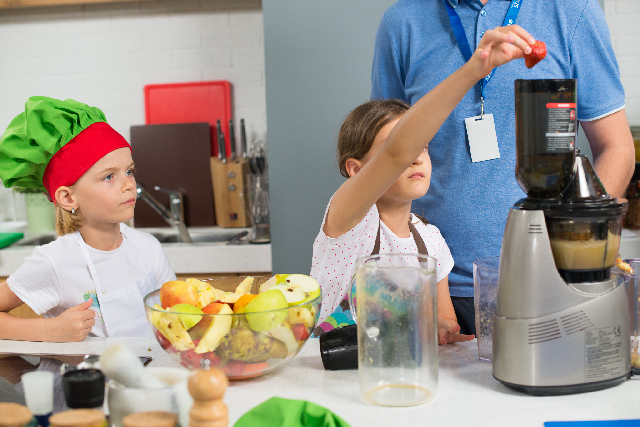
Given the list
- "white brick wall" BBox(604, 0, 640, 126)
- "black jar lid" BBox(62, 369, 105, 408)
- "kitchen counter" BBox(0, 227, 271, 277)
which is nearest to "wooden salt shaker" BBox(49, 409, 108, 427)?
"black jar lid" BBox(62, 369, 105, 408)

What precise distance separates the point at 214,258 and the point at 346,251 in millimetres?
1201

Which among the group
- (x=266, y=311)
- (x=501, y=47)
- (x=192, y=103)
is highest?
(x=192, y=103)

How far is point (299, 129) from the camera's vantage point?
220cm

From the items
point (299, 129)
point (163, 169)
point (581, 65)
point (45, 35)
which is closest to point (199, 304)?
point (581, 65)

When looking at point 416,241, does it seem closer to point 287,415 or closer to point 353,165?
point 353,165

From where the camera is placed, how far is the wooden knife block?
2.79 m

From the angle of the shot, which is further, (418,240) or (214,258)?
(214,258)

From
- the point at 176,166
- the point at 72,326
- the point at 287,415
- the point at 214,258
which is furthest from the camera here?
the point at 176,166

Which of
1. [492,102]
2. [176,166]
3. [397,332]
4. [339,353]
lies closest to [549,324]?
[397,332]

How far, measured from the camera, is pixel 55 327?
3.84 feet

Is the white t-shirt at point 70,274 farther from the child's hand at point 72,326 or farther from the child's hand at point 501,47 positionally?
→ the child's hand at point 501,47

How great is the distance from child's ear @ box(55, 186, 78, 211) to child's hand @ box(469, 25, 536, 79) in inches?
40.9

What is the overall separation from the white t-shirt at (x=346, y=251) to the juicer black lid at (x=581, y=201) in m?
0.52

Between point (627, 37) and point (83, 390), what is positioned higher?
point (627, 37)
